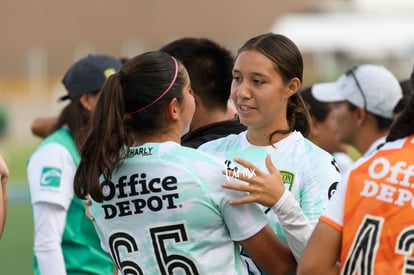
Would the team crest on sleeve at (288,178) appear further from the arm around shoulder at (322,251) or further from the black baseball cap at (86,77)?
the black baseball cap at (86,77)

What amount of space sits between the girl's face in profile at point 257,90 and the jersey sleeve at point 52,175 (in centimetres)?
158

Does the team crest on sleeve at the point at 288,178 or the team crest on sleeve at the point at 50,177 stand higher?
the team crest on sleeve at the point at 50,177

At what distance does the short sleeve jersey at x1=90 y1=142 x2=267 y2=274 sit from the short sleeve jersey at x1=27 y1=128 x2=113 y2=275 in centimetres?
159

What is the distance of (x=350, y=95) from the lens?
6047 millimetres

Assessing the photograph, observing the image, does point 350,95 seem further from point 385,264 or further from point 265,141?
point 385,264

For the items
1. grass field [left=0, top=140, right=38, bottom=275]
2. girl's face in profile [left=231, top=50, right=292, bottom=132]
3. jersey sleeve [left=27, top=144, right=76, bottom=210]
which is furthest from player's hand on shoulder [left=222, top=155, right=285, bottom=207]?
grass field [left=0, top=140, right=38, bottom=275]

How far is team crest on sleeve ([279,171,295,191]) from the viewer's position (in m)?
3.78

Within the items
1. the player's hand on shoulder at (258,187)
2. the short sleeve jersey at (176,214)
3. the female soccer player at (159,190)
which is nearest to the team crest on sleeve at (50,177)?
the female soccer player at (159,190)

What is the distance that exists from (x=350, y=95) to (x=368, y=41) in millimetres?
49811

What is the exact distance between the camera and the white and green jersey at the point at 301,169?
374 cm

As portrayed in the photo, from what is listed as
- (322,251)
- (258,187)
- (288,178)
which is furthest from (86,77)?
(322,251)

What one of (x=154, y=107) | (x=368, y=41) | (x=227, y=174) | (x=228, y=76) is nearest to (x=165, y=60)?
(x=154, y=107)

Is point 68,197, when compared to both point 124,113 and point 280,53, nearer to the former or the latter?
point 124,113

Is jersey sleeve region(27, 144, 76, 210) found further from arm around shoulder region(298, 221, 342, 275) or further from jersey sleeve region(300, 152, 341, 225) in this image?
arm around shoulder region(298, 221, 342, 275)
